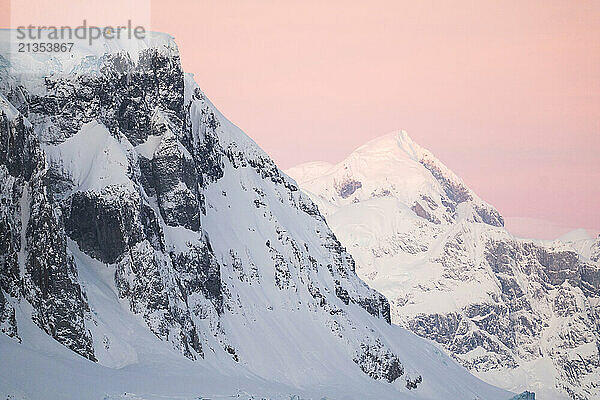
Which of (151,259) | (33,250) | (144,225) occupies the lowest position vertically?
(33,250)

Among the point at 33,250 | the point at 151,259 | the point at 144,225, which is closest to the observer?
the point at 33,250

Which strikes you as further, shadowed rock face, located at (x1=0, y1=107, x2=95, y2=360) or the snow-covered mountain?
the snow-covered mountain

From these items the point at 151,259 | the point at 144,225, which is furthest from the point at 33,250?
the point at 144,225

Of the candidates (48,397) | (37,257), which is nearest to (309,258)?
(37,257)

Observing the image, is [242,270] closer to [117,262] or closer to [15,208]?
[117,262]

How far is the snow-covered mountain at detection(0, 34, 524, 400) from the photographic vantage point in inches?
4454

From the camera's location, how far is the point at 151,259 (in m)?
137

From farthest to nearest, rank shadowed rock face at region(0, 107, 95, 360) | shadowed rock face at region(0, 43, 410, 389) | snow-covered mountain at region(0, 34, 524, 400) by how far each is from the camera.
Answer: shadowed rock face at region(0, 43, 410, 389) → snow-covered mountain at region(0, 34, 524, 400) → shadowed rock face at region(0, 107, 95, 360)

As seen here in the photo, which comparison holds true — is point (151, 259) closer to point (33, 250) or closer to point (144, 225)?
point (144, 225)

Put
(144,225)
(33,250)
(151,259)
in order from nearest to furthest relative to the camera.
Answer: (33,250)
(151,259)
(144,225)

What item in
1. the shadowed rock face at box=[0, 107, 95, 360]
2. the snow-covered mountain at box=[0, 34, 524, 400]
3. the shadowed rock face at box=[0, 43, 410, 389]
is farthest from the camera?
the shadowed rock face at box=[0, 43, 410, 389]

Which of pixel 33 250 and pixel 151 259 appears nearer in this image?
pixel 33 250

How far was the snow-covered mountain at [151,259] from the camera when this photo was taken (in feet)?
371

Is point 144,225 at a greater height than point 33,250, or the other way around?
point 144,225
